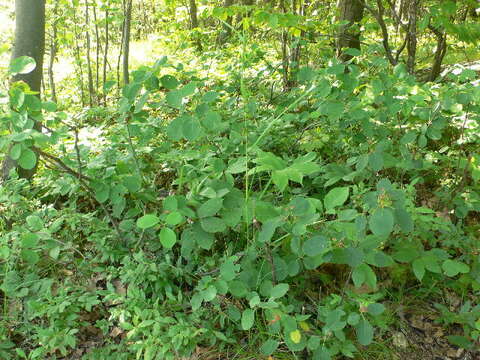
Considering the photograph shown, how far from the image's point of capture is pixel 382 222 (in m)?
1.28

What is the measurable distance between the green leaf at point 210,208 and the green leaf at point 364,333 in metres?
0.69

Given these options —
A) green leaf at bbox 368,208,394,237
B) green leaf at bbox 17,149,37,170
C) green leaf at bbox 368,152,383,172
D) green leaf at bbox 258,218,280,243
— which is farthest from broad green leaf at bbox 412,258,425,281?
green leaf at bbox 17,149,37,170

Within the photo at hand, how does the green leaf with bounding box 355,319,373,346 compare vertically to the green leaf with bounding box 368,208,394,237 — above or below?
below

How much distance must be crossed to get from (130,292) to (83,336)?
51 centimetres

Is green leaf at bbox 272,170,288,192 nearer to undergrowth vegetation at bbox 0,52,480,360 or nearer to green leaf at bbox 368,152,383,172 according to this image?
undergrowth vegetation at bbox 0,52,480,360

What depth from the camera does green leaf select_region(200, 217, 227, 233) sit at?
4.90ft

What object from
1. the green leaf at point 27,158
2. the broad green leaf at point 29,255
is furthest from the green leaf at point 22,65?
the broad green leaf at point 29,255

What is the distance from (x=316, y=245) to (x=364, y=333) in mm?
406

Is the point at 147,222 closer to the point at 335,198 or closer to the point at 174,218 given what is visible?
the point at 174,218

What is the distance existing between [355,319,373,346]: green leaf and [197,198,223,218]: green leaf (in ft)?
2.25

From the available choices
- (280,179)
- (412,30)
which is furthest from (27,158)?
(412,30)

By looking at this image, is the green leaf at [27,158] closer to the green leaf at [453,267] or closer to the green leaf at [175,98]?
the green leaf at [175,98]

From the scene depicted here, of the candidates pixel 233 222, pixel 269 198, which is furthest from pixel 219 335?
pixel 269 198

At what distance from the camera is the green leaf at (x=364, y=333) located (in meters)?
1.46
